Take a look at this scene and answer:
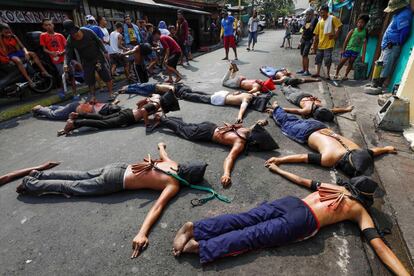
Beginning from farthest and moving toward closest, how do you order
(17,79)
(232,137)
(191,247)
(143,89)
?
(143,89) < (17,79) < (232,137) < (191,247)

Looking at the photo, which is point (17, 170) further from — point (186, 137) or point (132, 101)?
point (132, 101)

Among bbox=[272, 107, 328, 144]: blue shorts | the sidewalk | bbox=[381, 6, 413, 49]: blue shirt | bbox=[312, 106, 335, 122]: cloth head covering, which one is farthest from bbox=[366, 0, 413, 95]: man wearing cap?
bbox=[272, 107, 328, 144]: blue shorts

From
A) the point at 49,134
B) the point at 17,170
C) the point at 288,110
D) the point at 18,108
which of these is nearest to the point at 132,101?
the point at 49,134

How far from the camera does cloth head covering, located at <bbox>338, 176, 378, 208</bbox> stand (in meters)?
2.36

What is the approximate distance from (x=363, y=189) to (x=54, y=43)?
7866 mm

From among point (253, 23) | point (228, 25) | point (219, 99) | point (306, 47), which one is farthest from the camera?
point (253, 23)

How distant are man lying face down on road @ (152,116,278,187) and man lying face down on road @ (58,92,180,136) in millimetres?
708

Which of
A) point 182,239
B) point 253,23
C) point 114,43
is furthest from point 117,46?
point 182,239

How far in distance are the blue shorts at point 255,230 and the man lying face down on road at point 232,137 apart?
32.5 inches

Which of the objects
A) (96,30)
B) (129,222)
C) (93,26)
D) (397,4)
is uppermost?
(397,4)

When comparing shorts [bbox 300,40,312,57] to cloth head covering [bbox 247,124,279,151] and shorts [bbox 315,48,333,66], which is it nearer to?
shorts [bbox 315,48,333,66]

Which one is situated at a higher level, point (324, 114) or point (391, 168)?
point (324, 114)

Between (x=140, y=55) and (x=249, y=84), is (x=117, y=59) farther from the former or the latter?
(x=249, y=84)

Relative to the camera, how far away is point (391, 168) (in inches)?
131
